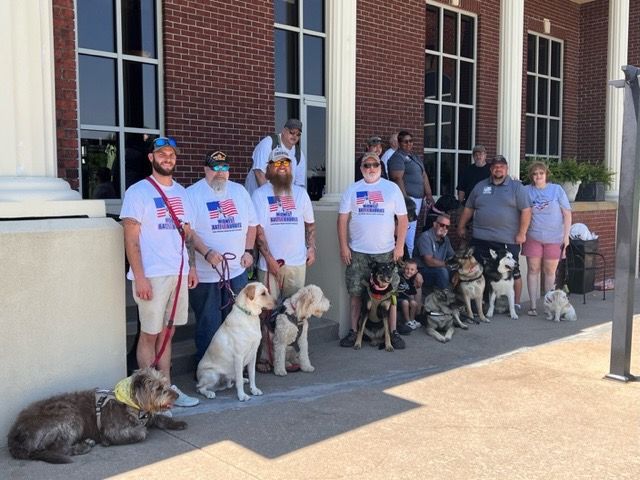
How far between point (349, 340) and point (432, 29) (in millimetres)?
6109

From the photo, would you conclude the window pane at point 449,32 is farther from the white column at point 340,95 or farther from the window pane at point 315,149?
the white column at point 340,95

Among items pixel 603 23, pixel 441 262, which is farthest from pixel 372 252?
pixel 603 23

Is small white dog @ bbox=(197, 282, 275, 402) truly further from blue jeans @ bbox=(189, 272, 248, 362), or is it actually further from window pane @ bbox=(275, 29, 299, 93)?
window pane @ bbox=(275, 29, 299, 93)

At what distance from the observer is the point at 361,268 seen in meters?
7.12

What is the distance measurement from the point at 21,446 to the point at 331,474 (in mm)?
1928

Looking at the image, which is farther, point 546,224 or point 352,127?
point 546,224

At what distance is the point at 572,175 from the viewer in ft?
37.9

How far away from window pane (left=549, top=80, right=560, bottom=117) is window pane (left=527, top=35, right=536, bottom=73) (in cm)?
90

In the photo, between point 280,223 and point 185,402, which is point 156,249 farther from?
point 280,223

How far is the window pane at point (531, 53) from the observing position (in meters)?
13.0

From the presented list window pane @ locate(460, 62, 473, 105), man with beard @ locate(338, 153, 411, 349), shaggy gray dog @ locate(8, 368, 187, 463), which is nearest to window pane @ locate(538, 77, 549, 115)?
window pane @ locate(460, 62, 473, 105)

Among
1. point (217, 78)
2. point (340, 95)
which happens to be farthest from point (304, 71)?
point (217, 78)

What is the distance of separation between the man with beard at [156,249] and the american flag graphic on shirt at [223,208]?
48 cm

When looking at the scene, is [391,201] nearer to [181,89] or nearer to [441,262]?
[441,262]
